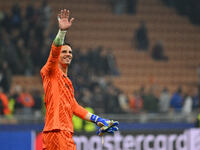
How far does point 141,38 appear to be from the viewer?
24.8m

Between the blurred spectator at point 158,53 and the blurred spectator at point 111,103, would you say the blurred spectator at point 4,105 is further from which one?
the blurred spectator at point 158,53

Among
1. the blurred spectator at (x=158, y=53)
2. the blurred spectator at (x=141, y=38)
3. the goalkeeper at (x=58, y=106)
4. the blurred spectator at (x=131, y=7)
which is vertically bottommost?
the goalkeeper at (x=58, y=106)

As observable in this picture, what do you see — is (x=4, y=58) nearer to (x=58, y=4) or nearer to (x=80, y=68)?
(x=80, y=68)

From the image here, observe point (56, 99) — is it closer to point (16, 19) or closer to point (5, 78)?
point (5, 78)

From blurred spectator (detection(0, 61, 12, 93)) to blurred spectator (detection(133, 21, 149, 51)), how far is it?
886 cm

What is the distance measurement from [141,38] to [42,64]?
7352mm

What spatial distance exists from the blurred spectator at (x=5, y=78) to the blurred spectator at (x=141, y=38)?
29.1ft

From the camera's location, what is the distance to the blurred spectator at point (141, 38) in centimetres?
2445

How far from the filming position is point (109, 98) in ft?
57.6

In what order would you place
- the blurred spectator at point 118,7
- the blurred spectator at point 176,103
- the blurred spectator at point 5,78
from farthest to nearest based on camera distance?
1. the blurred spectator at point 118,7
2. the blurred spectator at point 176,103
3. the blurred spectator at point 5,78

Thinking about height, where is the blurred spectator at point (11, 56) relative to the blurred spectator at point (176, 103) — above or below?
above

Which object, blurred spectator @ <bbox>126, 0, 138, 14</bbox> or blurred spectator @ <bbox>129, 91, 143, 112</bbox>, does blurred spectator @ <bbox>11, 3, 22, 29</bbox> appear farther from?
blurred spectator @ <bbox>126, 0, 138, 14</bbox>

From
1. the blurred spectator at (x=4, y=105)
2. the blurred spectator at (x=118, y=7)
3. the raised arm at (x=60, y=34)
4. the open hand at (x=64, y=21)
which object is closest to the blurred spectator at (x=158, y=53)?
the blurred spectator at (x=118, y=7)

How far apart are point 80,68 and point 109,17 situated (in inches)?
324
